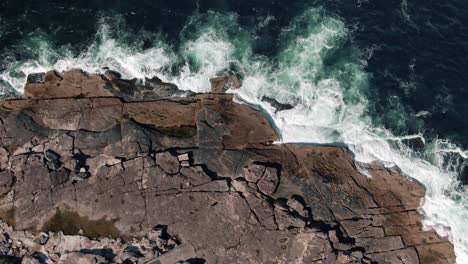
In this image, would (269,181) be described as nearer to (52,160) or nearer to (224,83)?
(224,83)

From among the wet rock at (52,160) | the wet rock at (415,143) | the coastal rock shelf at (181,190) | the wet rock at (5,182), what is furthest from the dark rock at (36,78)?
the wet rock at (415,143)

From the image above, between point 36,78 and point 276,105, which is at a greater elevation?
point 276,105

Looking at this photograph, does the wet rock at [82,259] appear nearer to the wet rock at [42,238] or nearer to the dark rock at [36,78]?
the wet rock at [42,238]

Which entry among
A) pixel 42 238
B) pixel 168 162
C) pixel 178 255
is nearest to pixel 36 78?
pixel 42 238

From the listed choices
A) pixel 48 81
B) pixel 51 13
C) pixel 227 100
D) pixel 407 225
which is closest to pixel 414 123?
pixel 407 225

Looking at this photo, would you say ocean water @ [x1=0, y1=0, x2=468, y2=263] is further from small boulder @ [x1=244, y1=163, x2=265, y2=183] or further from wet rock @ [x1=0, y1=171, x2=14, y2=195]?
wet rock @ [x1=0, y1=171, x2=14, y2=195]

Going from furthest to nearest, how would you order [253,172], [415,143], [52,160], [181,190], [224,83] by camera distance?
[224,83] < [415,143] < [253,172] < [52,160] < [181,190]
